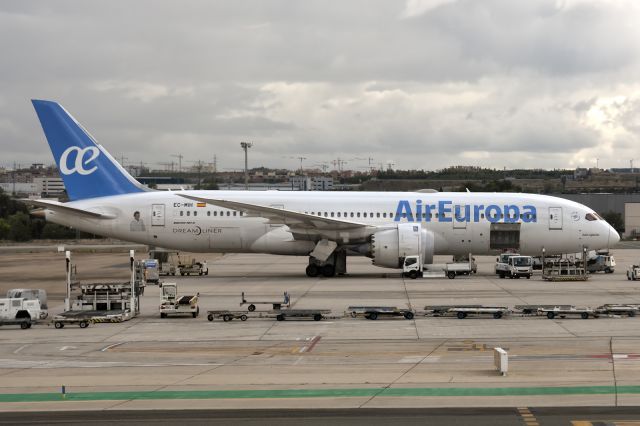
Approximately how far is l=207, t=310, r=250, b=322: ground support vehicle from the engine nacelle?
18.2 metres

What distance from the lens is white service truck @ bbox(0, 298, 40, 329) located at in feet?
106

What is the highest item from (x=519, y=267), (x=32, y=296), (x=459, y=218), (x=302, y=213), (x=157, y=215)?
(x=302, y=213)

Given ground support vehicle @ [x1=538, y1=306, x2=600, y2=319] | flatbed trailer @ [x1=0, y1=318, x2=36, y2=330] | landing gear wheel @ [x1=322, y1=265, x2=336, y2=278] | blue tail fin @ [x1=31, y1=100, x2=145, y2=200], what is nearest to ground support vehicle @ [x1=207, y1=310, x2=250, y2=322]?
flatbed trailer @ [x1=0, y1=318, x2=36, y2=330]

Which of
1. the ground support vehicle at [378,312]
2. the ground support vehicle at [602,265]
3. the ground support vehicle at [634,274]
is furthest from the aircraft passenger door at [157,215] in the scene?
the ground support vehicle at [602,265]

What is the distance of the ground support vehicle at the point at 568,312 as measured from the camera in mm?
32634

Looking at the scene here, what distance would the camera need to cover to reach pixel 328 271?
52.3m

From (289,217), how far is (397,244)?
6.42m

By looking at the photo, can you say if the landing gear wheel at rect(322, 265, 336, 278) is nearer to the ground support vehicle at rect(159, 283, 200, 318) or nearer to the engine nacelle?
the engine nacelle

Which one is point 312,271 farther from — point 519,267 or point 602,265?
point 602,265

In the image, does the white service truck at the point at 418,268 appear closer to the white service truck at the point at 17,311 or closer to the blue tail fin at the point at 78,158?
the blue tail fin at the point at 78,158

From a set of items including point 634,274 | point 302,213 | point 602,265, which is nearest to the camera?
point 634,274

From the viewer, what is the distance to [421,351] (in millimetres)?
25375

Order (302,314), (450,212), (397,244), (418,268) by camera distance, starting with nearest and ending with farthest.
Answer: (302,314) < (397,244) < (418,268) < (450,212)

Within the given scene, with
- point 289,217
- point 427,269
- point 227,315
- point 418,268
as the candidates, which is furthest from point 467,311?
point 289,217
